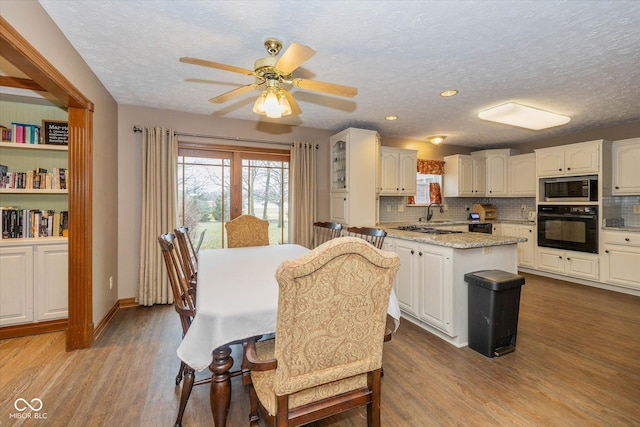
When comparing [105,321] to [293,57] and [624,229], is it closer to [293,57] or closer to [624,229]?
[293,57]

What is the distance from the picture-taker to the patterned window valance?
17.6 ft

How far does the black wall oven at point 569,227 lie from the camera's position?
418cm

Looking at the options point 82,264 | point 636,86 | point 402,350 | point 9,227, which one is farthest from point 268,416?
point 636,86

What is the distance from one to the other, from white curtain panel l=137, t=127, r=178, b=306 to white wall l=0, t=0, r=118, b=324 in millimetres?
290

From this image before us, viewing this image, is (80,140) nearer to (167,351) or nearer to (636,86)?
(167,351)

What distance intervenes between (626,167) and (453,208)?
245 cm

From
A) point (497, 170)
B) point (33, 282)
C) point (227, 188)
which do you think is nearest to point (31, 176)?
point (33, 282)

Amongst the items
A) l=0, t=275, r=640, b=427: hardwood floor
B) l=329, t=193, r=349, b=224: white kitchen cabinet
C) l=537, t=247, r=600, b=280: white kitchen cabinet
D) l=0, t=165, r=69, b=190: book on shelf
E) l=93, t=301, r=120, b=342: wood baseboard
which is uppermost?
l=0, t=165, r=69, b=190: book on shelf

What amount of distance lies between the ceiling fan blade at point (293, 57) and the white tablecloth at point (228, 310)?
132cm

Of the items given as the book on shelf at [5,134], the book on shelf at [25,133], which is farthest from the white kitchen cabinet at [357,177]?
the book on shelf at [5,134]

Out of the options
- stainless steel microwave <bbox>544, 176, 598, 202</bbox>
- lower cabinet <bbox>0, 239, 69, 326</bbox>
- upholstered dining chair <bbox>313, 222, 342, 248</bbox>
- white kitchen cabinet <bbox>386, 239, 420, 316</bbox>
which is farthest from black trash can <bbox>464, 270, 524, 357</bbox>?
lower cabinet <bbox>0, 239, 69, 326</bbox>

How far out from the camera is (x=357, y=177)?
4.12 m

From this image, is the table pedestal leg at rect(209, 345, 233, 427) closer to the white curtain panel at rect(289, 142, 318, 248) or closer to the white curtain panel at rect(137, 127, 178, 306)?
the white curtain panel at rect(137, 127, 178, 306)

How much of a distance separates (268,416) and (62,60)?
266 centimetres
